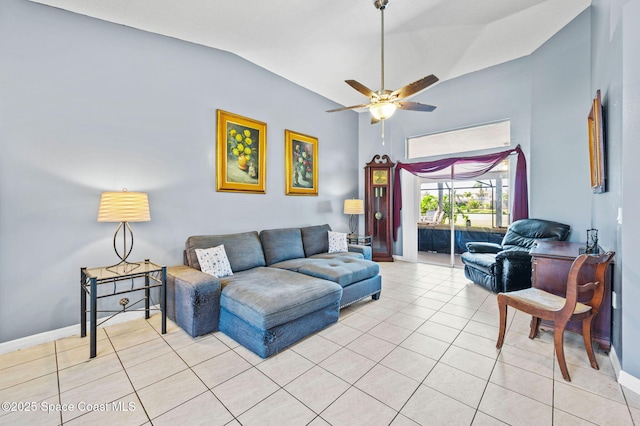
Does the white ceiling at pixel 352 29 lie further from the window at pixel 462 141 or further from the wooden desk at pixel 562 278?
the wooden desk at pixel 562 278

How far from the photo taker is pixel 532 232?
390cm

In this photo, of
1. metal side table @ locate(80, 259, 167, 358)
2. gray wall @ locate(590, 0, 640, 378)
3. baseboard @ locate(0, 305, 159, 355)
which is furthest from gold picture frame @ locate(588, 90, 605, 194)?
baseboard @ locate(0, 305, 159, 355)

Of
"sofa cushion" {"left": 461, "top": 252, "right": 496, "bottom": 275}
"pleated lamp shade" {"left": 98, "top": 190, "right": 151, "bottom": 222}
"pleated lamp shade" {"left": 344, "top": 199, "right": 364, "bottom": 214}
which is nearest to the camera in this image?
"pleated lamp shade" {"left": 98, "top": 190, "right": 151, "bottom": 222}

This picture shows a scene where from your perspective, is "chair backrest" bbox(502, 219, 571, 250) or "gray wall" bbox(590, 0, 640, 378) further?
"chair backrest" bbox(502, 219, 571, 250)

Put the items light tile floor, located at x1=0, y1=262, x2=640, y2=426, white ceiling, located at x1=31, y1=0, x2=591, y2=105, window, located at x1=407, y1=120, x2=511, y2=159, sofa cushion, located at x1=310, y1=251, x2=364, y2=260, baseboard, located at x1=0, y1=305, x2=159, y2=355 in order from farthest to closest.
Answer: window, located at x1=407, y1=120, x2=511, y2=159 → sofa cushion, located at x1=310, y1=251, x2=364, y2=260 → white ceiling, located at x1=31, y1=0, x2=591, y2=105 → baseboard, located at x1=0, y1=305, x2=159, y2=355 → light tile floor, located at x1=0, y1=262, x2=640, y2=426

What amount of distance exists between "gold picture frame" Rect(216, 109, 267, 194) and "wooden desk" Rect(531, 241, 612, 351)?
A: 11.6 ft

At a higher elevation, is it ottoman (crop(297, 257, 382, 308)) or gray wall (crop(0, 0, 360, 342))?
gray wall (crop(0, 0, 360, 342))

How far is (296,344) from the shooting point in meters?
2.46

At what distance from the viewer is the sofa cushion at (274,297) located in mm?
2256

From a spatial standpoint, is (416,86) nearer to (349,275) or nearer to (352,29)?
(352,29)

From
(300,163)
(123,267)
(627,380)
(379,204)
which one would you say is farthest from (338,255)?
(627,380)

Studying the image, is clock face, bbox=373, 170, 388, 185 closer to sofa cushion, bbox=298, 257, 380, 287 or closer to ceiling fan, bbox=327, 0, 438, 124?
sofa cushion, bbox=298, 257, 380, 287

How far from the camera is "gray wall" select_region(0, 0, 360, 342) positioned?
2352mm

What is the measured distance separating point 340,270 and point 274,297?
1104mm
